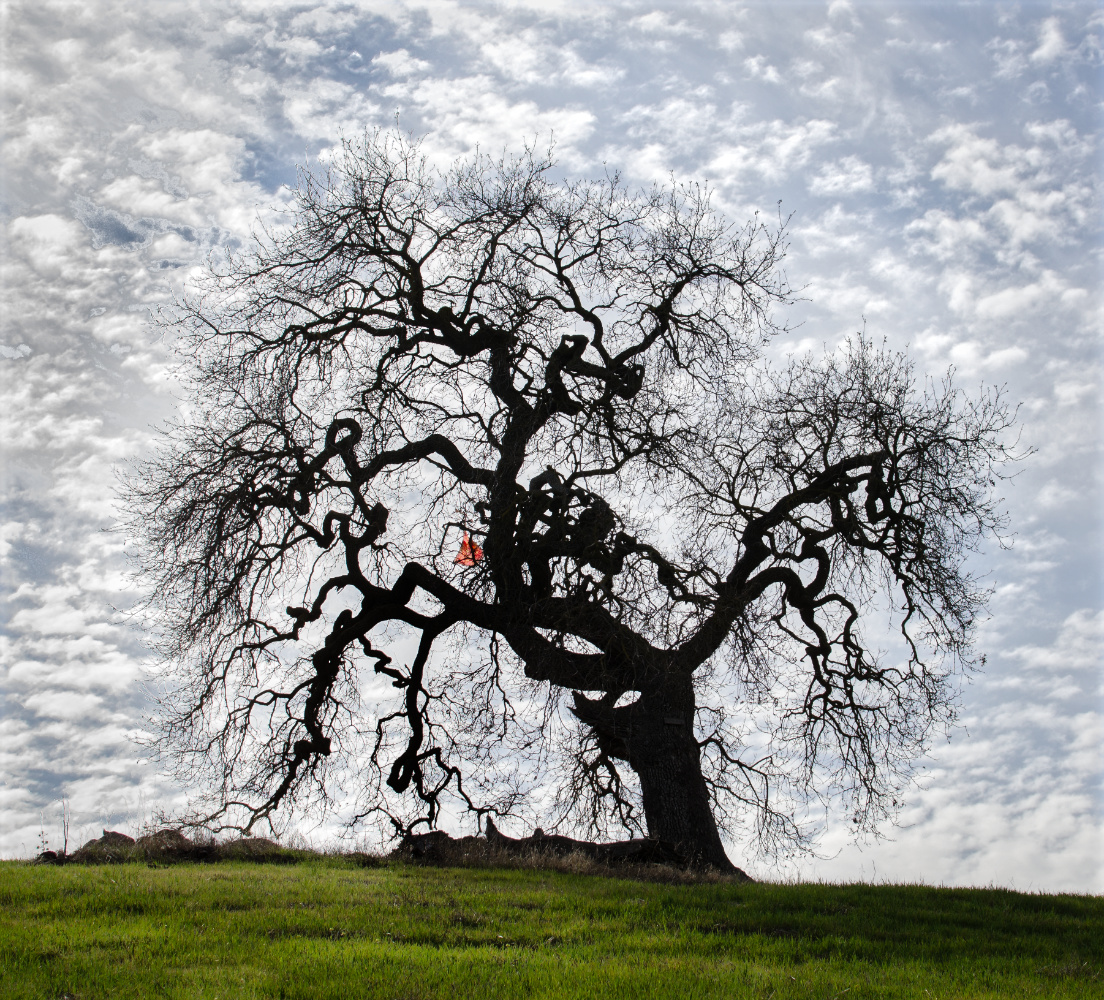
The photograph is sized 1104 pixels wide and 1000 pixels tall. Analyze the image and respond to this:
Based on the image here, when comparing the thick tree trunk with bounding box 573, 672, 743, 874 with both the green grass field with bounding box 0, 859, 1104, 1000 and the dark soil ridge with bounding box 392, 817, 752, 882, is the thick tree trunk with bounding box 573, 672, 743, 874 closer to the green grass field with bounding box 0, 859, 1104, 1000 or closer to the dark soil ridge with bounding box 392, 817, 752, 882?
the dark soil ridge with bounding box 392, 817, 752, 882

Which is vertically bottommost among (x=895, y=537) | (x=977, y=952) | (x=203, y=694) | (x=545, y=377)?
(x=977, y=952)

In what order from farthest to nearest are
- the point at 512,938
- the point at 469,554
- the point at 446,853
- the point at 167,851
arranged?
the point at 469,554, the point at 446,853, the point at 167,851, the point at 512,938

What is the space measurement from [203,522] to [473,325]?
4892 mm

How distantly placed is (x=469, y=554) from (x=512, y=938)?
5754 millimetres

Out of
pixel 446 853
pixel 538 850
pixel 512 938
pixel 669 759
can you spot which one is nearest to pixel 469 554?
pixel 669 759

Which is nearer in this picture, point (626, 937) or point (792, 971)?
point (792, 971)

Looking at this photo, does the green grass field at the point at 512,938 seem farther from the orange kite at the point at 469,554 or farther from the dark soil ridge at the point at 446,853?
the orange kite at the point at 469,554

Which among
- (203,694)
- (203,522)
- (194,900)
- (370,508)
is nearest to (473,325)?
(370,508)

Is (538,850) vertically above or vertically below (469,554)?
below

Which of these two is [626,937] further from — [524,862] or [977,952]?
[524,862]

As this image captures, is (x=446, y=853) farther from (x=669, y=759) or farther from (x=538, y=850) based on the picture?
(x=669, y=759)

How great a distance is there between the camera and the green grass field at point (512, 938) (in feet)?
20.3

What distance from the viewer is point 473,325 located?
13805mm

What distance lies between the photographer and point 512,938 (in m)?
7.38
